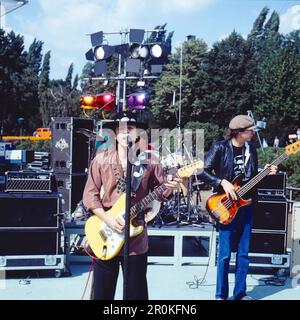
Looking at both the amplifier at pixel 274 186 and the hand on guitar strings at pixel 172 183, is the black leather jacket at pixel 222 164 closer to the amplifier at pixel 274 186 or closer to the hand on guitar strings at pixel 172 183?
the hand on guitar strings at pixel 172 183

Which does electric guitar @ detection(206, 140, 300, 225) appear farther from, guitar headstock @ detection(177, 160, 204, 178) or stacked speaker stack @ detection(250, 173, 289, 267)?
stacked speaker stack @ detection(250, 173, 289, 267)

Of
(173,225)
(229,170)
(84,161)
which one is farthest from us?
(84,161)

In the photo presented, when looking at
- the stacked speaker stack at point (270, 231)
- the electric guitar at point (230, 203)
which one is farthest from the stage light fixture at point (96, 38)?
the electric guitar at point (230, 203)

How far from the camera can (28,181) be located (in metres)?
4.75

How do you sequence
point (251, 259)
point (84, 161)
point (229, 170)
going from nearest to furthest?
point (229, 170), point (251, 259), point (84, 161)

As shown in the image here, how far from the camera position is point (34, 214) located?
184 inches

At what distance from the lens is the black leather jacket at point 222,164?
3.91 m

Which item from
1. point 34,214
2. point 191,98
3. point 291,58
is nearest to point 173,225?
point 34,214

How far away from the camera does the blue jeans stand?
3.90 m

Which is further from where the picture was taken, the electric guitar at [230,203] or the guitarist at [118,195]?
the electric guitar at [230,203]

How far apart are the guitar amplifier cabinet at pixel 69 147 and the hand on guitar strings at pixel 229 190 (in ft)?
12.9
